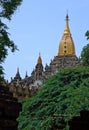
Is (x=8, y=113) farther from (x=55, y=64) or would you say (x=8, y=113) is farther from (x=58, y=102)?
(x=55, y=64)

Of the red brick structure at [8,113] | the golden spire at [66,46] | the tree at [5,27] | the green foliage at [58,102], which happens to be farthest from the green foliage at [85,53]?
the golden spire at [66,46]

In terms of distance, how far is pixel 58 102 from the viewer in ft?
60.2

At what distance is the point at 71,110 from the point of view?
17062mm

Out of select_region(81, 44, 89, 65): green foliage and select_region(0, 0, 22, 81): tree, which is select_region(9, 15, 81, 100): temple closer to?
select_region(81, 44, 89, 65): green foliage

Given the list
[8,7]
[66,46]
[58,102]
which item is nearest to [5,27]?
[8,7]

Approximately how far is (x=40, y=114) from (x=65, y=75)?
9.71 feet

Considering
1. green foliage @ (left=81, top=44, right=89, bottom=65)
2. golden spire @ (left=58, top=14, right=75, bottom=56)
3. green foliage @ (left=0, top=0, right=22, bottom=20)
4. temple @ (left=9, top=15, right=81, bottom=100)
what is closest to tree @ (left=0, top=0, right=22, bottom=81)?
green foliage @ (left=0, top=0, right=22, bottom=20)

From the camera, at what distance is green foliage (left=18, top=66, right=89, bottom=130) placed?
17.0 meters

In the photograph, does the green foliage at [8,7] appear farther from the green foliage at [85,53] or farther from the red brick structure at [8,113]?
the green foliage at [85,53]

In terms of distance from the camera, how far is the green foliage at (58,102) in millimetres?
17000

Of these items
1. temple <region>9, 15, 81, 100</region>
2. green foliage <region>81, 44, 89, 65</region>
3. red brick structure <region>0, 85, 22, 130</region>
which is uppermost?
temple <region>9, 15, 81, 100</region>

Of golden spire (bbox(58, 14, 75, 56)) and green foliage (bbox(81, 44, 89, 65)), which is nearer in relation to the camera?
green foliage (bbox(81, 44, 89, 65))

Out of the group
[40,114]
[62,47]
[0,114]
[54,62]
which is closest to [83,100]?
[40,114]

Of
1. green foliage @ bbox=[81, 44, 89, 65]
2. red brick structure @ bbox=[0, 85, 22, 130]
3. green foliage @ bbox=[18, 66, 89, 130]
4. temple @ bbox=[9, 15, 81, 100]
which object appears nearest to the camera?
red brick structure @ bbox=[0, 85, 22, 130]
